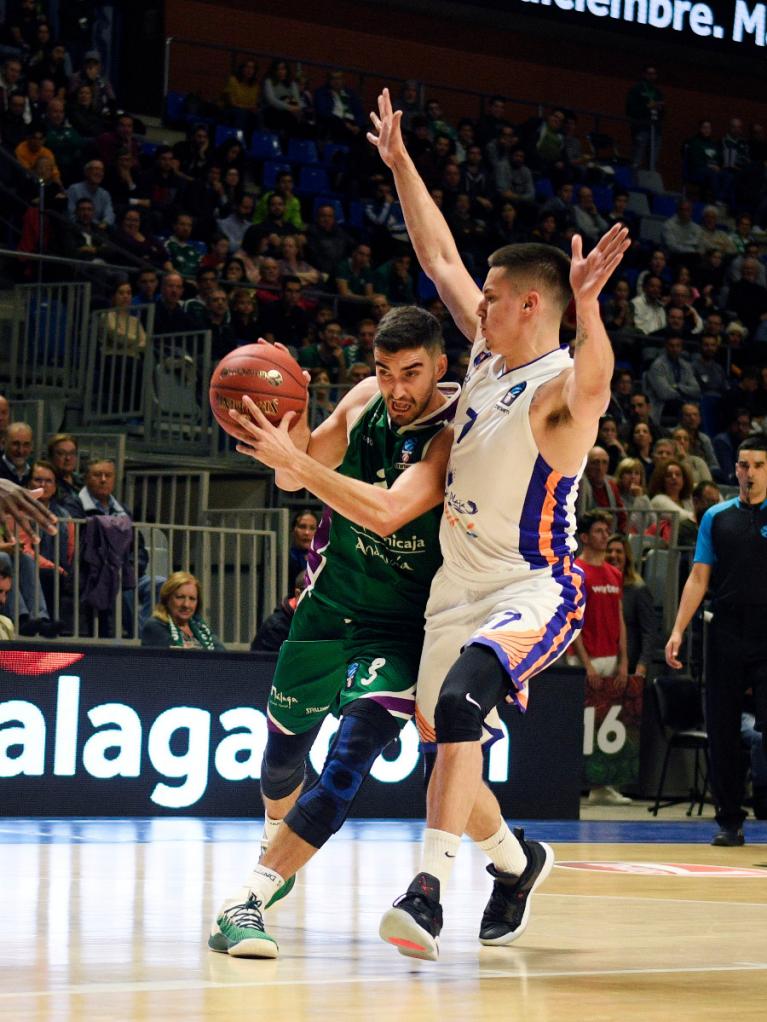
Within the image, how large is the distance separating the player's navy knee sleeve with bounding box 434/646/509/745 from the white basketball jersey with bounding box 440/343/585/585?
0.31 metres

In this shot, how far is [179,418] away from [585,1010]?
36.5 ft

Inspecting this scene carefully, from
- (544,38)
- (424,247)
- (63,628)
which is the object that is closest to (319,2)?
(544,38)

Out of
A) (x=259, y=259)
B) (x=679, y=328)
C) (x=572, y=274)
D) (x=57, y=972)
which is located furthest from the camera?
(x=679, y=328)

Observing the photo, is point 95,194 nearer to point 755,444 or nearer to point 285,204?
point 285,204

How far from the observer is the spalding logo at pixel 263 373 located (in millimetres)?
4801

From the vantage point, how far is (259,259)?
16.4 meters

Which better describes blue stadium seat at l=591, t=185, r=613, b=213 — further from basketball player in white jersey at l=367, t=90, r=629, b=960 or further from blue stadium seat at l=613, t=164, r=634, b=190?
basketball player in white jersey at l=367, t=90, r=629, b=960

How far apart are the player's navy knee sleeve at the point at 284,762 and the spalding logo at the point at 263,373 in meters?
1.12

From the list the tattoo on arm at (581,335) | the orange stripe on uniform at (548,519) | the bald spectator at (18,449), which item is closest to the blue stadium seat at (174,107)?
the bald spectator at (18,449)

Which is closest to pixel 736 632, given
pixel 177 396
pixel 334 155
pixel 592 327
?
pixel 592 327

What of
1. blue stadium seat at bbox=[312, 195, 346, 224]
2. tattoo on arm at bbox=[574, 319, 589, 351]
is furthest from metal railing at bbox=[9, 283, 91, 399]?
tattoo on arm at bbox=[574, 319, 589, 351]

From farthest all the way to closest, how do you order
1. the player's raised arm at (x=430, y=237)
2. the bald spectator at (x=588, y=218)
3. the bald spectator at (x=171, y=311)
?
1. the bald spectator at (x=588, y=218)
2. the bald spectator at (x=171, y=311)
3. the player's raised arm at (x=430, y=237)

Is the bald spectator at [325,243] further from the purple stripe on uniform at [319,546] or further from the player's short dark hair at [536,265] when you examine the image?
the player's short dark hair at [536,265]

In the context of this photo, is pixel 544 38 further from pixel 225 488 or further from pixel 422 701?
pixel 422 701
